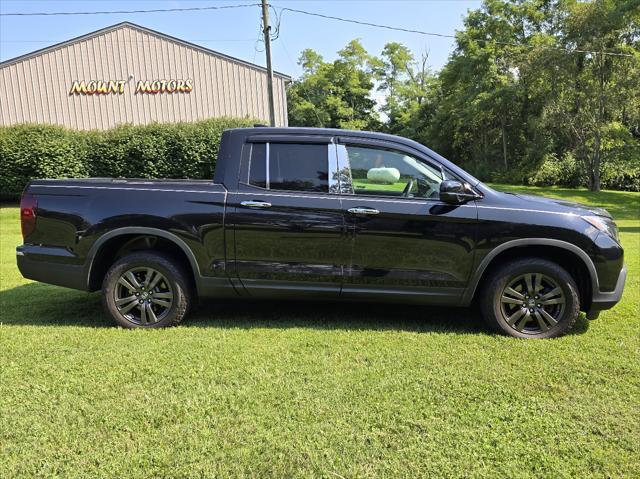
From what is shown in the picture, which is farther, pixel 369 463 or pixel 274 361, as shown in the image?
pixel 274 361

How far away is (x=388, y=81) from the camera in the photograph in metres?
56.9

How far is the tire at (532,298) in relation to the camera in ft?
13.7

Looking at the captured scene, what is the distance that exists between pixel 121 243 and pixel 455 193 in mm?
3022

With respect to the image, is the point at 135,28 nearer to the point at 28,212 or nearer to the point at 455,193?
the point at 28,212

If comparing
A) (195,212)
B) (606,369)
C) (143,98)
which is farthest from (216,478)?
(143,98)

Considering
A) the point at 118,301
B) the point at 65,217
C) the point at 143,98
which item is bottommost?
the point at 118,301

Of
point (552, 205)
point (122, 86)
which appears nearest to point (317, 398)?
point (552, 205)

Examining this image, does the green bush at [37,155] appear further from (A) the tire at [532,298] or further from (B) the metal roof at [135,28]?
(A) the tire at [532,298]

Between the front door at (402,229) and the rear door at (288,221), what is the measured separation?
151 mm

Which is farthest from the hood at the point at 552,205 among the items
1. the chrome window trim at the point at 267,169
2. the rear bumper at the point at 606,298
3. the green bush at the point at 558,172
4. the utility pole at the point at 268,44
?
the green bush at the point at 558,172

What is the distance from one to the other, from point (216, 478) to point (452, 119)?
1441 inches

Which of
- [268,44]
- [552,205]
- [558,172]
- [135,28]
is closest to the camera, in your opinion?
[552,205]

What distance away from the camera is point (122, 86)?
75.2ft

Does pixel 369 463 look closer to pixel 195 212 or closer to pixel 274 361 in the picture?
pixel 274 361
